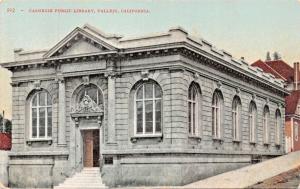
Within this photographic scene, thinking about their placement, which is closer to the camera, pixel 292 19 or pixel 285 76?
pixel 292 19

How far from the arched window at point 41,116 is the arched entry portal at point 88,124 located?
1.55m

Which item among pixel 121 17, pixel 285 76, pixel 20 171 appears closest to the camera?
pixel 121 17

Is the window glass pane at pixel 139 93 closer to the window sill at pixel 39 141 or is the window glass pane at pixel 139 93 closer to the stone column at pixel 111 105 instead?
the stone column at pixel 111 105

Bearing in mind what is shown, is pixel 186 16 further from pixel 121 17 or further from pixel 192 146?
pixel 192 146

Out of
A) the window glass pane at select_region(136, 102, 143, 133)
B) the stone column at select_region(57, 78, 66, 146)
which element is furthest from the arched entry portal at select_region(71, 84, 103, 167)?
the window glass pane at select_region(136, 102, 143, 133)

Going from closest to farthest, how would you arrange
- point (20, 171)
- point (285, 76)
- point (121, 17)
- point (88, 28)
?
point (121, 17) < point (88, 28) < point (20, 171) < point (285, 76)

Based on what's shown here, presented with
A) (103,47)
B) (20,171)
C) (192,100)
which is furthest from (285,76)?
(20,171)

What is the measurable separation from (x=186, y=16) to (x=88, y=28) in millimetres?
4445

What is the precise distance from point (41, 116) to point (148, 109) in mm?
5688

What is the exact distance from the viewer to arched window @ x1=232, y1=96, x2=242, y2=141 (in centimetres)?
3366

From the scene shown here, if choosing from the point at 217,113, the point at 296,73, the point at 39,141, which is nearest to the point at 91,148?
the point at 39,141

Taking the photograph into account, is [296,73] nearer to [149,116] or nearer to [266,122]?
[266,122]

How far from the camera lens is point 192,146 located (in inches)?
1107

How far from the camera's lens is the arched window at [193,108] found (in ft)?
93.7
